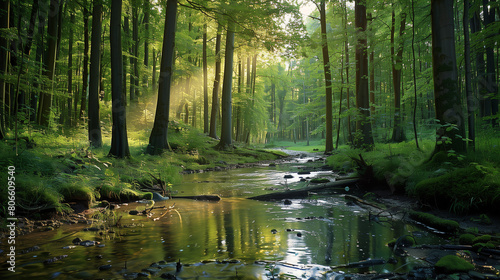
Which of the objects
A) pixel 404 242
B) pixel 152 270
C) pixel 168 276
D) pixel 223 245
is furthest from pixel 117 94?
pixel 404 242

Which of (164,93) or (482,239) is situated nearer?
(482,239)

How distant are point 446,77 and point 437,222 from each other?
10.7 feet

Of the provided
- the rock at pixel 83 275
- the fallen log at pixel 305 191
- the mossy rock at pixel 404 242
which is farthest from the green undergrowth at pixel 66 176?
the mossy rock at pixel 404 242

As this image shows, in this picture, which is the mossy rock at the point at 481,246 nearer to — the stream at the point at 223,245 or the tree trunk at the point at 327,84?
the stream at the point at 223,245

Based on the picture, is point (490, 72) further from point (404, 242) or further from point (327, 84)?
point (404, 242)

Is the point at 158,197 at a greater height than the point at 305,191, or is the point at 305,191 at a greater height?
the point at 305,191

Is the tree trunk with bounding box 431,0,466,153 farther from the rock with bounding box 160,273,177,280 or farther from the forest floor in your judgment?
the rock with bounding box 160,273,177,280

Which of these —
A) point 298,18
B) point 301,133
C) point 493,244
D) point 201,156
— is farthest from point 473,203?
point 301,133

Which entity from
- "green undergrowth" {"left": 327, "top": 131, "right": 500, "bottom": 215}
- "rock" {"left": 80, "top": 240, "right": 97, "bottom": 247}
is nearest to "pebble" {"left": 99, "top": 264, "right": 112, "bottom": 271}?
"rock" {"left": 80, "top": 240, "right": 97, "bottom": 247}

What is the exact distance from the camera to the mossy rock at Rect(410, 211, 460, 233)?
13.6ft

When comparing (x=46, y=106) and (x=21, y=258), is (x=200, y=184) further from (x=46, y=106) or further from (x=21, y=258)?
(x=46, y=106)

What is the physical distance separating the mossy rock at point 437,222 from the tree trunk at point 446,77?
1.88m

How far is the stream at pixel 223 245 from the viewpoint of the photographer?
3.06 metres

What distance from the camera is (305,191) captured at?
7.43 meters
